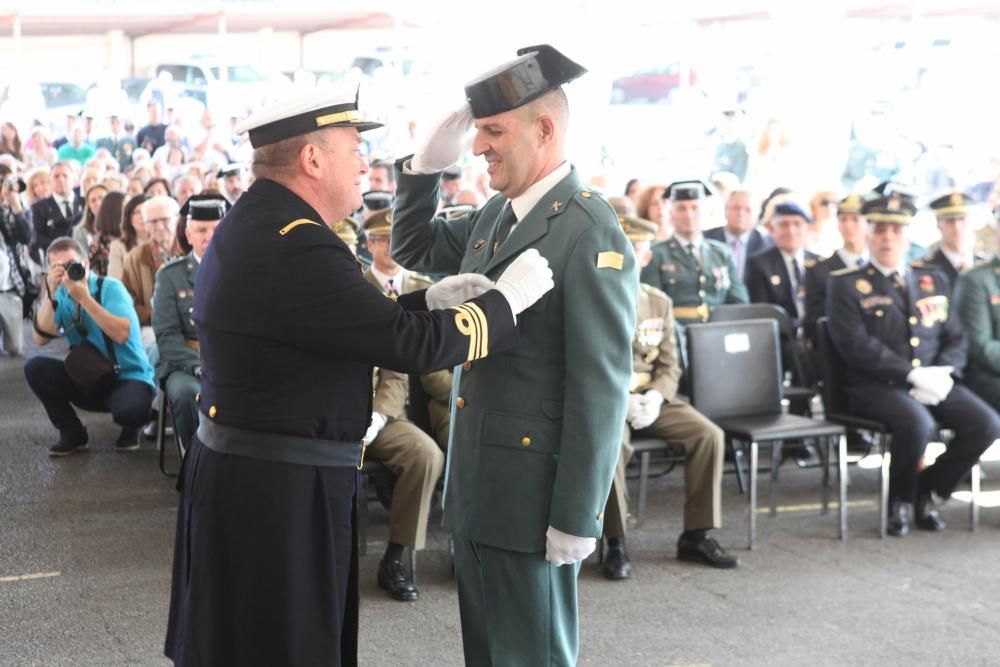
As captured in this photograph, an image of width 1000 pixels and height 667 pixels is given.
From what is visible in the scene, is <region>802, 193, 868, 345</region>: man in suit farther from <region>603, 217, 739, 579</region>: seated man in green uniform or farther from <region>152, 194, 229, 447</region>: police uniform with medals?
<region>152, 194, 229, 447</region>: police uniform with medals

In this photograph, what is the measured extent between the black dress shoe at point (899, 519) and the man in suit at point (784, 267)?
175cm

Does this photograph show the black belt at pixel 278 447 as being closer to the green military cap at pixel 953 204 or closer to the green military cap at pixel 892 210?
the green military cap at pixel 892 210

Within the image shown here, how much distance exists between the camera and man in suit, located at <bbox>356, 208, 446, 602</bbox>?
4.06 metres

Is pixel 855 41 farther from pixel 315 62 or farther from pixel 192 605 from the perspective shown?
pixel 192 605

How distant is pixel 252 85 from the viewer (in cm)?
1608

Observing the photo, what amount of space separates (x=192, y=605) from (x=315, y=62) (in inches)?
599

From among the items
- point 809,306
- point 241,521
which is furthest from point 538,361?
point 809,306

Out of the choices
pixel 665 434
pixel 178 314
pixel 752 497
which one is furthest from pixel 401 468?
pixel 178 314

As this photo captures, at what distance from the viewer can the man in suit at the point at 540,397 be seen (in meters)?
2.18

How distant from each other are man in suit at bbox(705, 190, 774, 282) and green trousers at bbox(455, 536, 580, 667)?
5107mm

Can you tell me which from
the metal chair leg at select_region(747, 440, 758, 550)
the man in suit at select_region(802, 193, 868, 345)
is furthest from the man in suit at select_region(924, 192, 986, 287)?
the metal chair leg at select_region(747, 440, 758, 550)

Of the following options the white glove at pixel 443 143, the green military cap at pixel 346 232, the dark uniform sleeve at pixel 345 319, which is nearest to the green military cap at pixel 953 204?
the green military cap at pixel 346 232

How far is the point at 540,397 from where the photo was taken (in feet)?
7.34

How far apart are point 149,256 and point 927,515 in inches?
163
